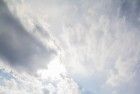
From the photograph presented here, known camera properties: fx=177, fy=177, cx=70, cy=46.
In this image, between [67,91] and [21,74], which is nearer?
[21,74]

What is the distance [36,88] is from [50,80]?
4.16 m

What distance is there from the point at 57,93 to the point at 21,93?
269 inches

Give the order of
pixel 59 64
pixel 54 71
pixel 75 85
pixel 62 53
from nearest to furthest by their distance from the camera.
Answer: pixel 62 53 < pixel 59 64 < pixel 54 71 < pixel 75 85

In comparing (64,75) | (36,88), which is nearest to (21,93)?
(36,88)

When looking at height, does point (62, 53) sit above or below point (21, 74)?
below

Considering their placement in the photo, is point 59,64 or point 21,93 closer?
point 59,64

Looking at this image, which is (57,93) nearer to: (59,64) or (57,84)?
(57,84)

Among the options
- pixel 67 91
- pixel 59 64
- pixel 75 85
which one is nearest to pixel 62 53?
pixel 59 64

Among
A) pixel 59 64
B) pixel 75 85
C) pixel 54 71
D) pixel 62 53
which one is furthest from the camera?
pixel 75 85

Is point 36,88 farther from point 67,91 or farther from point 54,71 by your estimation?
point 54,71

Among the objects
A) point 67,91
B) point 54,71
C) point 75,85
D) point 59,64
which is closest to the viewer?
point 59,64

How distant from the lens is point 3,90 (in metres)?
32.5

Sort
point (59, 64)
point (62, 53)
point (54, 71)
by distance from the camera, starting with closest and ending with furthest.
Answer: point (62, 53) < point (59, 64) < point (54, 71)

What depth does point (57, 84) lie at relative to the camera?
3109cm
